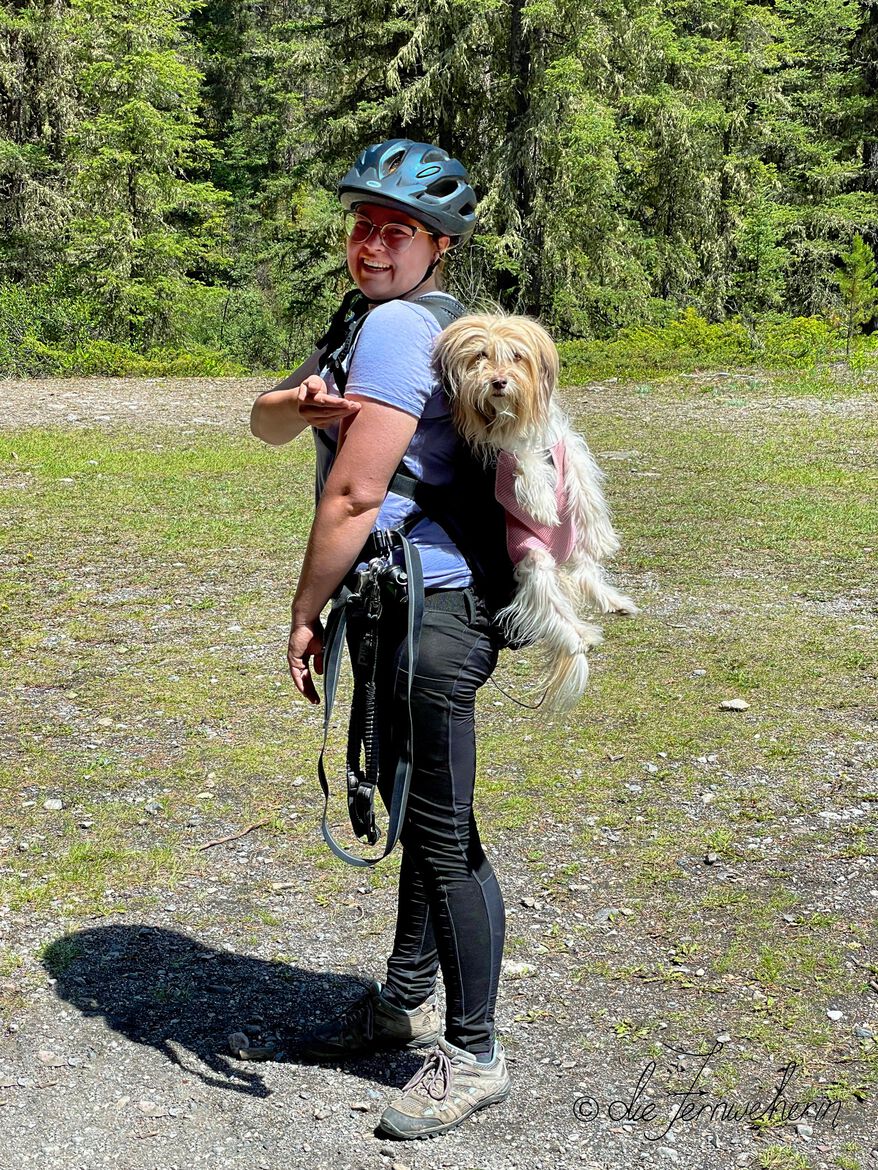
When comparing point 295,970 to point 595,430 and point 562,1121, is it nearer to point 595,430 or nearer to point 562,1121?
point 562,1121

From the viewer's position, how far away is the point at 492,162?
24047 millimetres

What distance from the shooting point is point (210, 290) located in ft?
87.2

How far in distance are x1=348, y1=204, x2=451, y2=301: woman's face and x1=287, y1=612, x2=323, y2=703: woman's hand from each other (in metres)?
0.76

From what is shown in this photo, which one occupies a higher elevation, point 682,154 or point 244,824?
point 682,154

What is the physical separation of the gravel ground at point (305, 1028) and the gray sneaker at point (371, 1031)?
0.15ft

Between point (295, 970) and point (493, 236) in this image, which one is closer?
point (295, 970)

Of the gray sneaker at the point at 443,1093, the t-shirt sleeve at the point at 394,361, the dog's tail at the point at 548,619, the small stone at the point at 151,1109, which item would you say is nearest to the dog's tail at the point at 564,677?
the dog's tail at the point at 548,619

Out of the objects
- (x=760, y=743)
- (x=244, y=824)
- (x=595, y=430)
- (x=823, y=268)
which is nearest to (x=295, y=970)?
(x=244, y=824)

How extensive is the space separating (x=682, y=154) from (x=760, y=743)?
24.3 m

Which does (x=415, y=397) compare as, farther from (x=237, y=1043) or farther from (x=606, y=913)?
(x=606, y=913)

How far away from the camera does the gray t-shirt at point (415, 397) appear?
8.34 ft

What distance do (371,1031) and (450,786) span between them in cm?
90

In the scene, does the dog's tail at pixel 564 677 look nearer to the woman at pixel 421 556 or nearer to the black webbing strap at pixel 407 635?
the woman at pixel 421 556

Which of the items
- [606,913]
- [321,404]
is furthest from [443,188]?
[606,913]
